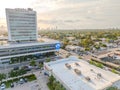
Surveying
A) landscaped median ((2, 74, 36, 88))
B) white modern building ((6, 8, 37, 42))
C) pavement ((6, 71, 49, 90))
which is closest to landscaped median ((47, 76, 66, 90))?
pavement ((6, 71, 49, 90))

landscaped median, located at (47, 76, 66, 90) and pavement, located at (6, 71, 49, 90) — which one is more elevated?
landscaped median, located at (47, 76, 66, 90)

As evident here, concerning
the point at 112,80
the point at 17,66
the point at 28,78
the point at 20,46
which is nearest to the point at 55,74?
the point at 28,78

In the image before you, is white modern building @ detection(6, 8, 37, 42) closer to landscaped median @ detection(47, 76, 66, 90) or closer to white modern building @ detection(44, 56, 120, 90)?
white modern building @ detection(44, 56, 120, 90)

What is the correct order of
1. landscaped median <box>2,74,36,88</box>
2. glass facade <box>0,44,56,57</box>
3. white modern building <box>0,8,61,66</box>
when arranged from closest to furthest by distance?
1. landscaped median <box>2,74,36,88</box>
2. glass facade <box>0,44,56,57</box>
3. white modern building <box>0,8,61,66</box>

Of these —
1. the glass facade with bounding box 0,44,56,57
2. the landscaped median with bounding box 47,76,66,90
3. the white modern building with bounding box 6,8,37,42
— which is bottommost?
the landscaped median with bounding box 47,76,66,90

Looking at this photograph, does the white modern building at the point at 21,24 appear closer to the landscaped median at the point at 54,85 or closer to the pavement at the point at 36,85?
the pavement at the point at 36,85

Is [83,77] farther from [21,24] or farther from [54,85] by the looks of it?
[21,24]

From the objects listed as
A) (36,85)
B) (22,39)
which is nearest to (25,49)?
(22,39)

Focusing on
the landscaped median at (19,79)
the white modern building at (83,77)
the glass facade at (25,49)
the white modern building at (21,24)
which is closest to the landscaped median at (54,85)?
the white modern building at (83,77)
